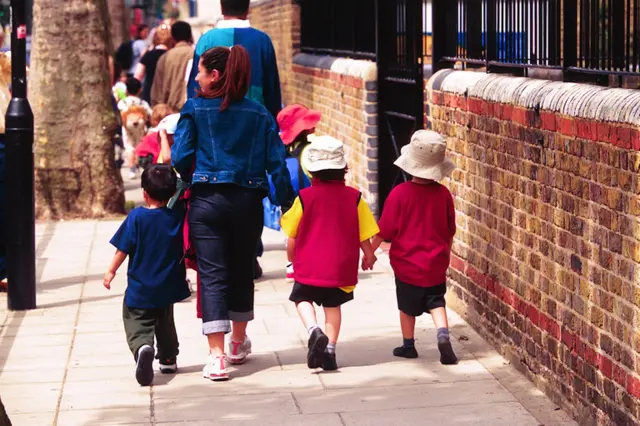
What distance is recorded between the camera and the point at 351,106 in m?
12.7

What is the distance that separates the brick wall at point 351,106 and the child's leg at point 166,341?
16.3 ft

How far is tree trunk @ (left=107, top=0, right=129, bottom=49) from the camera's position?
106ft

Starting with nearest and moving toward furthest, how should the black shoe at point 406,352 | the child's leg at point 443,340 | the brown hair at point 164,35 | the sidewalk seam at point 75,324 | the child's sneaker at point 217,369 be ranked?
the sidewalk seam at point 75,324 < the child's sneaker at point 217,369 < the child's leg at point 443,340 < the black shoe at point 406,352 < the brown hair at point 164,35

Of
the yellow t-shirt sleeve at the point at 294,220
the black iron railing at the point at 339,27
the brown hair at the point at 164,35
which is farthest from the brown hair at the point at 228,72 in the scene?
the brown hair at the point at 164,35

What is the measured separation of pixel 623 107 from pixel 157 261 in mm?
2594

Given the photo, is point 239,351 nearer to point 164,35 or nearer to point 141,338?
point 141,338

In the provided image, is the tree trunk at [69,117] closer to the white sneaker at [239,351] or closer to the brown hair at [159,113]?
the brown hair at [159,113]

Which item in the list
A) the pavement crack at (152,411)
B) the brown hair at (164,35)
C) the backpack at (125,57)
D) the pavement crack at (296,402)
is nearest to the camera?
the pavement crack at (152,411)

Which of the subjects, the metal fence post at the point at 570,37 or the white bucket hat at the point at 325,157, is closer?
the metal fence post at the point at 570,37

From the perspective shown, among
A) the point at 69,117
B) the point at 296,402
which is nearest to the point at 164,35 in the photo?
the point at 69,117

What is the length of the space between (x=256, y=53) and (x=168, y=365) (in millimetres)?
2892

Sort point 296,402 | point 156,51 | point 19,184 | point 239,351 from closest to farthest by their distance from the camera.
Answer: point 296,402
point 239,351
point 19,184
point 156,51

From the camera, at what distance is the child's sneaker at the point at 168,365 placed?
707cm

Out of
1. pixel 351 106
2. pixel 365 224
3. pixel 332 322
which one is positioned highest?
pixel 351 106
